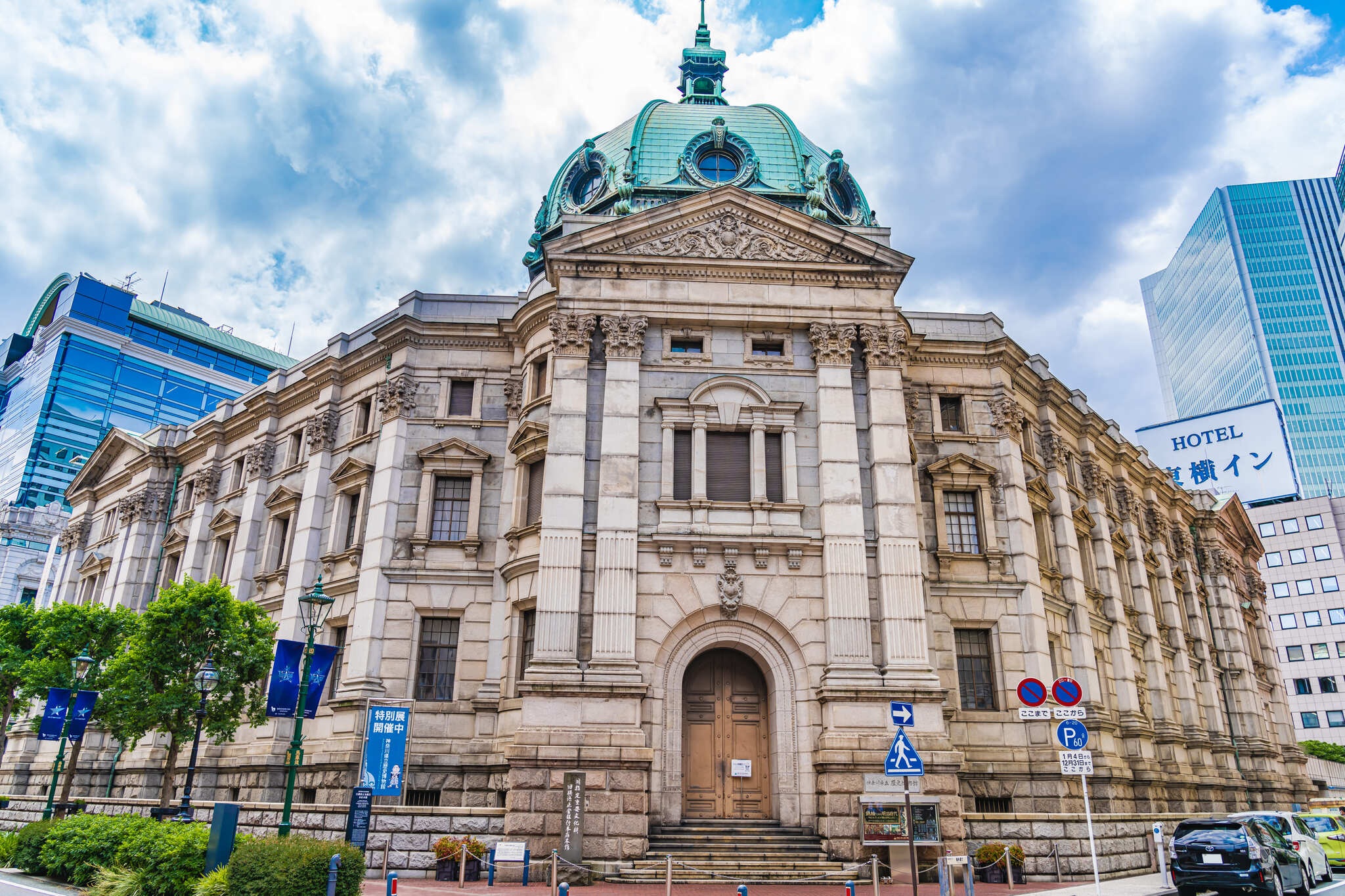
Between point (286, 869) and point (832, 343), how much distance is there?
20.3 m

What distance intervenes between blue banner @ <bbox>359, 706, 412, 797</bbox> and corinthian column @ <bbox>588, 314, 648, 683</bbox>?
5174 millimetres

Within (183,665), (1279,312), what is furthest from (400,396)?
(1279,312)

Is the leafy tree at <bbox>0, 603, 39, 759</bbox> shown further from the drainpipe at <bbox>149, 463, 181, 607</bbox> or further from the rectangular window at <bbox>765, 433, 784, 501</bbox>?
the rectangular window at <bbox>765, 433, 784, 501</bbox>

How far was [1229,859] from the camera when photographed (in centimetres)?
1884

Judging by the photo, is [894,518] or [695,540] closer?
[695,540]

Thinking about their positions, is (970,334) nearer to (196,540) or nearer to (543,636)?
(543,636)

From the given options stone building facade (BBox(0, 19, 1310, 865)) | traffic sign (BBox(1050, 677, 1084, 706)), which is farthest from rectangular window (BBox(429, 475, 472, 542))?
traffic sign (BBox(1050, 677, 1084, 706))

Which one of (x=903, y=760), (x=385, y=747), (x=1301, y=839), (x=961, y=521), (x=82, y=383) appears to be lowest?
(x=1301, y=839)

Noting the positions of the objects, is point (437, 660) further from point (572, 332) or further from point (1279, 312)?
point (1279, 312)

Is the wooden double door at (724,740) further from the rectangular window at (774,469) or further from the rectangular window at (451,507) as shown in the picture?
the rectangular window at (451,507)

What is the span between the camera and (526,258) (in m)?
41.5

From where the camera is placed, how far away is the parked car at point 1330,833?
3025 centimetres

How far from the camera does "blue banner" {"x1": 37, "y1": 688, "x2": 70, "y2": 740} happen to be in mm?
29812

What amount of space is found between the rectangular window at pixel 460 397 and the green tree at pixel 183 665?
32.2 feet
